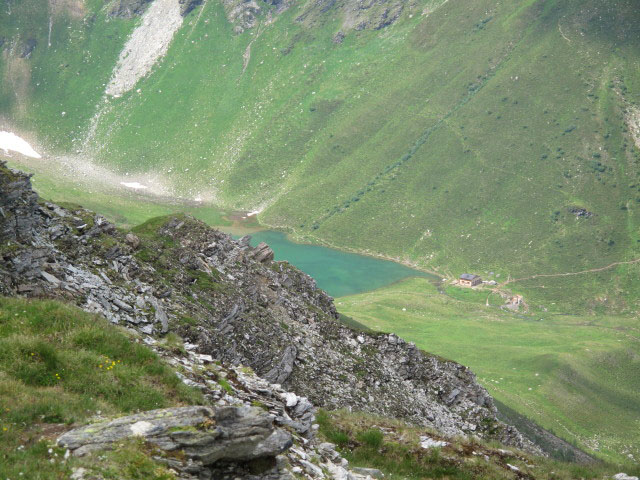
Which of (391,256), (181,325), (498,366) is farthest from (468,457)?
(391,256)

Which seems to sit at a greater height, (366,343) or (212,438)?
(366,343)

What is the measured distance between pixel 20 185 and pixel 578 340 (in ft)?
446

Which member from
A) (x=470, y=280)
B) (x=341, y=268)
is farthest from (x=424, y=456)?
(x=341, y=268)

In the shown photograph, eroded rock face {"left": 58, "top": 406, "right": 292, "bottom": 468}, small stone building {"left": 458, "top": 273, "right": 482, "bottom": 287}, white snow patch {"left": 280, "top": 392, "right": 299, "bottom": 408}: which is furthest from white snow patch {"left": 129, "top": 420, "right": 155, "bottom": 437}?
small stone building {"left": 458, "top": 273, "right": 482, "bottom": 287}

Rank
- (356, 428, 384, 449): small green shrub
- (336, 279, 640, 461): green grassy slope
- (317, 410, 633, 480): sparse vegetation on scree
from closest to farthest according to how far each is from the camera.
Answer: (317, 410, 633, 480): sparse vegetation on scree
(356, 428, 384, 449): small green shrub
(336, 279, 640, 461): green grassy slope

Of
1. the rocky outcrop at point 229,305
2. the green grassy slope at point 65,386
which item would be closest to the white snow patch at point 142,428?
the green grassy slope at point 65,386

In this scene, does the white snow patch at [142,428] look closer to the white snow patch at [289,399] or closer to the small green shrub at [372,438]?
the white snow patch at [289,399]

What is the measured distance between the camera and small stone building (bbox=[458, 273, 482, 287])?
172 metres

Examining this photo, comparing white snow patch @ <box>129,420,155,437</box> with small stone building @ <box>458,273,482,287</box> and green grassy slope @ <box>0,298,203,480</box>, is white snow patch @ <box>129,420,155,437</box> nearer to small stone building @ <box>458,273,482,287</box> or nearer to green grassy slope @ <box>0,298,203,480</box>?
green grassy slope @ <box>0,298,203,480</box>

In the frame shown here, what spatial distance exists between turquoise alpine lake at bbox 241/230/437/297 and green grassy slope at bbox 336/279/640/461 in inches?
267

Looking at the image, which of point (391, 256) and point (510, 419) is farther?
point (391, 256)

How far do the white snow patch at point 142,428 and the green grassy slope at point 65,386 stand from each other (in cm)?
39

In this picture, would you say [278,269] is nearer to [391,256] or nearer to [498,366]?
[498,366]

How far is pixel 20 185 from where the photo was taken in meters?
27.3
